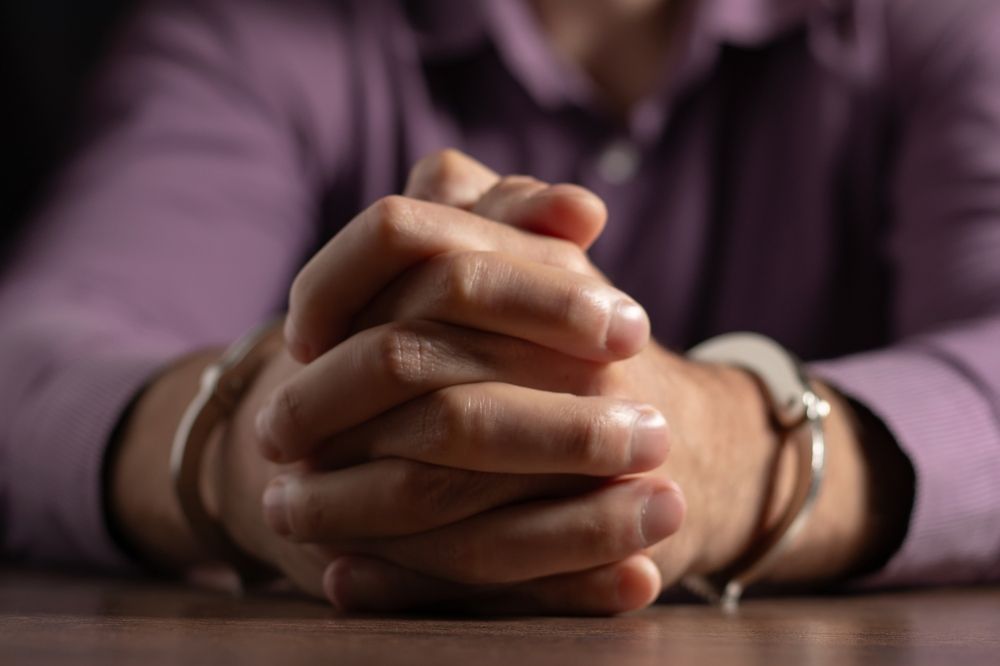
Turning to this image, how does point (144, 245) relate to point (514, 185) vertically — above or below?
below

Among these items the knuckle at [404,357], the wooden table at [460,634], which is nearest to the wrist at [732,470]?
the wooden table at [460,634]

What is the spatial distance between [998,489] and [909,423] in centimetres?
8

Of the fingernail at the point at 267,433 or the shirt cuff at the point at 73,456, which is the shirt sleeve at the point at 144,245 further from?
the fingernail at the point at 267,433

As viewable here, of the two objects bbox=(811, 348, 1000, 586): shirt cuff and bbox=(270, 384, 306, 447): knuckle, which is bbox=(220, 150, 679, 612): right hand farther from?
bbox=(811, 348, 1000, 586): shirt cuff

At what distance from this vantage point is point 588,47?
1022 mm

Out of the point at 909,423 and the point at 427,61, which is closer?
the point at 909,423

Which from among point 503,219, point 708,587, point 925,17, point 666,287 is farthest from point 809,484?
point 925,17

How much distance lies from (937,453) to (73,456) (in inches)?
18.8

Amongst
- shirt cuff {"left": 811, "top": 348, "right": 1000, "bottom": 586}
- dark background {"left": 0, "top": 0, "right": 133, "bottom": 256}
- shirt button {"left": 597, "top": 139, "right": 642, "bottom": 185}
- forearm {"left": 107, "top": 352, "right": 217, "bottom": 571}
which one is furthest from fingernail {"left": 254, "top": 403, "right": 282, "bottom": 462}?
dark background {"left": 0, "top": 0, "right": 133, "bottom": 256}

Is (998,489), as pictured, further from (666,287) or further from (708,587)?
(666,287)

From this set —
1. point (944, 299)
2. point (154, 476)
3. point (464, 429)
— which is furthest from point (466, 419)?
point (944, 299)

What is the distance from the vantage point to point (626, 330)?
418mm

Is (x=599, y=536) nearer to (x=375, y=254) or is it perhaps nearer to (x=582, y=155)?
(x=375, y=254)

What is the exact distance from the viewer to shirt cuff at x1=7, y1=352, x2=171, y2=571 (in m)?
0.62
